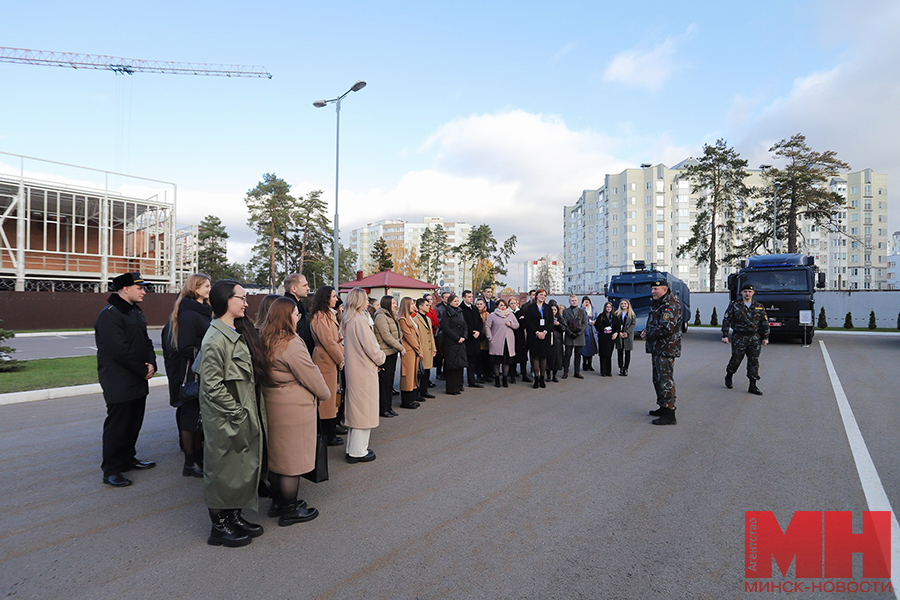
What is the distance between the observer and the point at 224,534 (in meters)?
3.60

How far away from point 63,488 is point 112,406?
841mm

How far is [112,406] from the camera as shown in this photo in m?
4.84

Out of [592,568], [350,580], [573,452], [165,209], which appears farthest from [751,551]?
[165,209]

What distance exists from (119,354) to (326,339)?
1996 mm

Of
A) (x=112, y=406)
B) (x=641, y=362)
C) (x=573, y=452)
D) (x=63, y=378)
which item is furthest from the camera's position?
(x=641, y=362)

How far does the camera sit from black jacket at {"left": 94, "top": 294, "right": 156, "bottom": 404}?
4.77 m

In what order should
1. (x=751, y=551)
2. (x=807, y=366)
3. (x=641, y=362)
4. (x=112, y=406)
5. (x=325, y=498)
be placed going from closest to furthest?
(x=751, y=551) < (x=325, y=498) < (x=112, y=406) < (x=807, y=366) < (x=641, y=362)

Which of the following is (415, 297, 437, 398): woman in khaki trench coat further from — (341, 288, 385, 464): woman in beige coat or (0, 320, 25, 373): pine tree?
(0, 320, 25, 373): pine tree

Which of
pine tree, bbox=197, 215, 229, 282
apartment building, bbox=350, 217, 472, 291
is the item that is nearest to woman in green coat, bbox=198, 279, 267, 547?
pine tree, bbox=197, 215, 229, 282

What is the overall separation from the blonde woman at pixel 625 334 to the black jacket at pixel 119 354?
33.0 ft

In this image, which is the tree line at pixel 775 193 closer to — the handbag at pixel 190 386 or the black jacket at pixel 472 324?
the black jacket at pixel 472 324

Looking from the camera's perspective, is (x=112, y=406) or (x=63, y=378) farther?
(x=63, y=378)

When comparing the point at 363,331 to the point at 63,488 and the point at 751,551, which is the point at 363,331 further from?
the point at 751,551

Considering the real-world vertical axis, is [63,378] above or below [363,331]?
below
